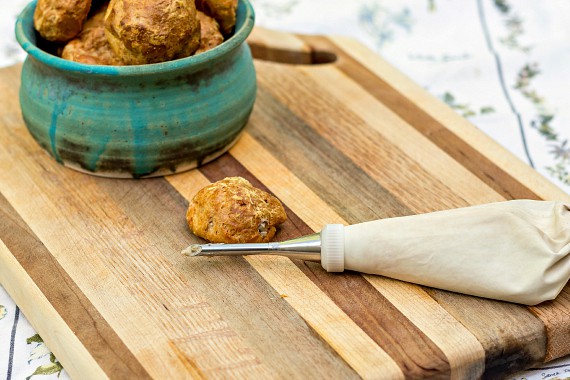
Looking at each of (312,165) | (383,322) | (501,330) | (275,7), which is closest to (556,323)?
(501,330)

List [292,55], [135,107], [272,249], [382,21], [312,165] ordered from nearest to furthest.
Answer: [272,249] < [135,107] < [312,165] < [292,55] < [382,21]

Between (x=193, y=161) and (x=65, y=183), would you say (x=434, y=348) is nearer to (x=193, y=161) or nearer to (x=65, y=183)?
(x=193, y=161)

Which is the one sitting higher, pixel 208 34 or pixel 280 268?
pixel 208 34

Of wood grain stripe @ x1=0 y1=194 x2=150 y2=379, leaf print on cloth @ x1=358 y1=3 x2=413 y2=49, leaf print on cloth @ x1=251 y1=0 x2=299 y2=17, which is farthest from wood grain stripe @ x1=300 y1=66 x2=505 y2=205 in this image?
wood grain stripe @ x1=0 y1=194 x2=150 y2=379

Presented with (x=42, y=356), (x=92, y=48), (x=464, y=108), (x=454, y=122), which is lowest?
(x=42, y=356)

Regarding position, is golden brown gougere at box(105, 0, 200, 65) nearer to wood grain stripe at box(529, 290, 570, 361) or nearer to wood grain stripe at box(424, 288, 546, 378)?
wood grain stripe at box(424, 288, 546, 378)

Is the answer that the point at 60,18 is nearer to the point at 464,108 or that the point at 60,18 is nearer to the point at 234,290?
the point at 234,290

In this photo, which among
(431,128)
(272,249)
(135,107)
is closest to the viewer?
(272,249)

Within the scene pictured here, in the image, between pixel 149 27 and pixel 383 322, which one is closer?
pixel 383 322
